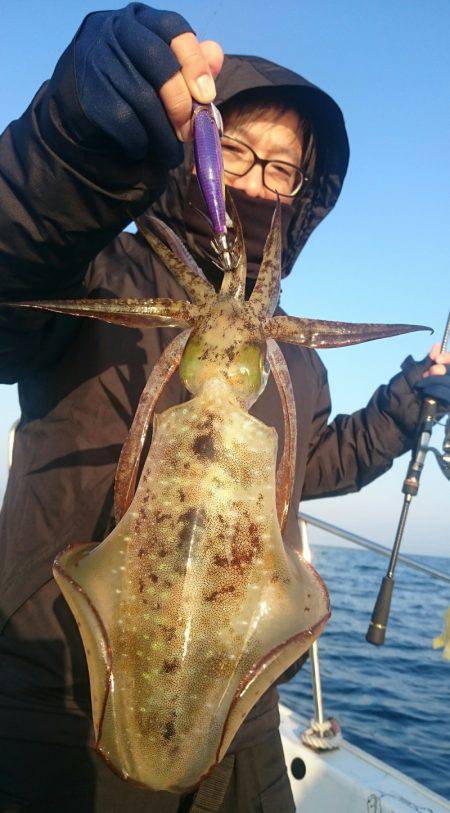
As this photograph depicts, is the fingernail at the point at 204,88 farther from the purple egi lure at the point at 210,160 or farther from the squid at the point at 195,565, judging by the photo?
the squid at the point at 195,565

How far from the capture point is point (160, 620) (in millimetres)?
1581

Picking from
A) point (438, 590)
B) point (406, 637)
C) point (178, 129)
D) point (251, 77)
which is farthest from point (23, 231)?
point (438, 590)

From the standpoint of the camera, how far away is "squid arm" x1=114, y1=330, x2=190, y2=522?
1.73 m

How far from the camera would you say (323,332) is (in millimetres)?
1773

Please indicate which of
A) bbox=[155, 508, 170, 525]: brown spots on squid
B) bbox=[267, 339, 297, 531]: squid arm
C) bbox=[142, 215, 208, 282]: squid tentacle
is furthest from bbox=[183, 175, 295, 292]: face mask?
bbox=[155, 508, 170, 525]: brown spots on squid

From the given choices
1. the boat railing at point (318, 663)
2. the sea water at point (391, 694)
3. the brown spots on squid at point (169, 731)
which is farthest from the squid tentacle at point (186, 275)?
the sea water at point (391, 694)

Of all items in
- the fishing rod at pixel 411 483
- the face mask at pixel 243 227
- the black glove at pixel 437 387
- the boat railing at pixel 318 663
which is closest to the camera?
the face mask at pixel 243 227

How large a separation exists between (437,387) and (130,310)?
3164mm

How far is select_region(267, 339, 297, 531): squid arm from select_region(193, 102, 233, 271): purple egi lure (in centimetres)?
45

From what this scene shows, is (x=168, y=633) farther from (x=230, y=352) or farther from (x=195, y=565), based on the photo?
(x=230, y=352)

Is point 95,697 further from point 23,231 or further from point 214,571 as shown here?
point 23,231

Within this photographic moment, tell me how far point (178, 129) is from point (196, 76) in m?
0.17

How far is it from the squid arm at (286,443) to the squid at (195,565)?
0.03 meters

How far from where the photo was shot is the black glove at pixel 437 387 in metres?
4.17
